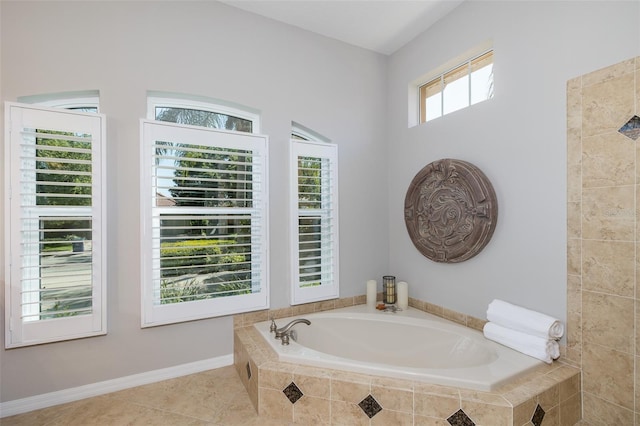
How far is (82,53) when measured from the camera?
2.04 m

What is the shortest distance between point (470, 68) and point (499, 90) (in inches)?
16.7

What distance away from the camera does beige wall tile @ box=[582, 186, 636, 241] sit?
158cm

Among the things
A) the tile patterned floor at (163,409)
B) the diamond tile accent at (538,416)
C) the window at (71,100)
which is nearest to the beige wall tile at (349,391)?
the tile patterned floor at (163,409)

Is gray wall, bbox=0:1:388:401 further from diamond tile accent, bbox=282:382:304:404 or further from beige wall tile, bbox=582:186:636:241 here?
beige wall tile, bbox=582:186:636:241

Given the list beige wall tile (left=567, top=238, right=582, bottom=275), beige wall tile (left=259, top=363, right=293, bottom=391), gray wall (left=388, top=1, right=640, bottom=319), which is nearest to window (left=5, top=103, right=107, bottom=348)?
beige wall tile (left=259, top=363, right=293, bottom=391)

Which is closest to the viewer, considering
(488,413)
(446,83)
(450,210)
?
(488,413)

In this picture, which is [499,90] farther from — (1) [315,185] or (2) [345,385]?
(2) [345,385]

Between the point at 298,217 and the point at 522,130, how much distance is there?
1.74 meters

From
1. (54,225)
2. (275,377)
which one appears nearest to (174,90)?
(54,225)

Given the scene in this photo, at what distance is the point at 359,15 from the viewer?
2572mm

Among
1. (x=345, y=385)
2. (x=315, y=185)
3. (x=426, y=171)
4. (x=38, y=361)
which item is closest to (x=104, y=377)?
(x=38, y=361)

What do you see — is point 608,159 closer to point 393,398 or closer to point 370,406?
point 393,398

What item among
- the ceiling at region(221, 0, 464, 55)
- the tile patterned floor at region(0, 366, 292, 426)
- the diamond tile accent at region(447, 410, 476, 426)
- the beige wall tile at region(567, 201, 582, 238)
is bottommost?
the tile patterned floor at region(0, 366, 292, 426)

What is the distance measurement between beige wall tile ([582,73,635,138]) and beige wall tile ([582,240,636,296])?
612 millimetres
